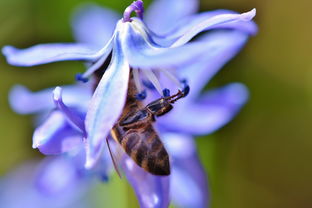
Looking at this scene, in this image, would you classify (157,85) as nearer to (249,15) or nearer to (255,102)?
(249,15)

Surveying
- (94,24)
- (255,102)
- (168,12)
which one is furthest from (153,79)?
(255,102)

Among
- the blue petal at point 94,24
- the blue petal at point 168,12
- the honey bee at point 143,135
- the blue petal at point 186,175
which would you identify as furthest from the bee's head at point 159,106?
the blue petal at point 94,24

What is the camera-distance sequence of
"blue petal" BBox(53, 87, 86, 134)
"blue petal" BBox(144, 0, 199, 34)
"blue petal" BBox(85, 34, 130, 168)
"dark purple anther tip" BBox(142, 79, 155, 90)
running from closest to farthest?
"blue petal" BBox(85, 34, 130, 168), "blue petal" BBox(53, 87, 86, 134), "dark purple anther tip" BBox(142, 79, 155, 90), "blue petal" BBox(144, 0, 199, 34)

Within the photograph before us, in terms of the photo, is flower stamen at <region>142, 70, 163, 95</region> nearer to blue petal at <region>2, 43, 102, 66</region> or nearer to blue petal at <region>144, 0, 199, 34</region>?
blue petal at <region>2, 43, 102, 66</region>

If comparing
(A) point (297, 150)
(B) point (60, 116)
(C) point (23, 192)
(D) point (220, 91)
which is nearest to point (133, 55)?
(B) point (60, 116)

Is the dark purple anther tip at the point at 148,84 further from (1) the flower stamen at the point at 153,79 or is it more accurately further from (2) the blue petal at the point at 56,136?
(2) the blue petal at the point at 56,136

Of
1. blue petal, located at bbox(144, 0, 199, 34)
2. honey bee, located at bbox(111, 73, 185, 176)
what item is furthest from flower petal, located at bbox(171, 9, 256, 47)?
blue petal, located at bbox(144, 0, 199, 34)

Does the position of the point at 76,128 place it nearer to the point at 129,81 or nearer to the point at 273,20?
the point at 129,81
